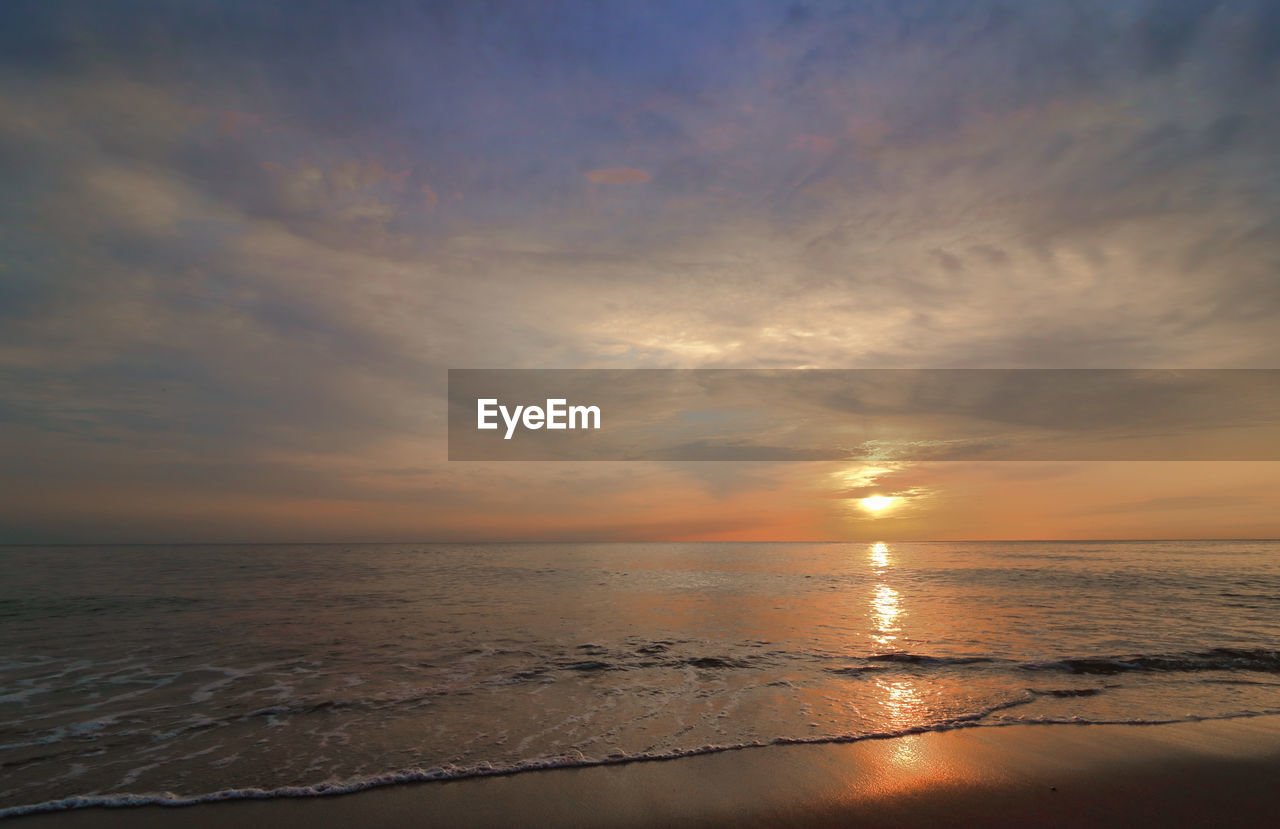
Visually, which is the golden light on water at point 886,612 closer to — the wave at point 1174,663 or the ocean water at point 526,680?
the ocean water at point 526,680

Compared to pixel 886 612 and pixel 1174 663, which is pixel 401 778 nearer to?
pixel 1174 663

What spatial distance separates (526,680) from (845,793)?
7579 mm

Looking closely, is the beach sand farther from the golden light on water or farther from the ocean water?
the golden light on water

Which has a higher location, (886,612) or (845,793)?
(845,793)

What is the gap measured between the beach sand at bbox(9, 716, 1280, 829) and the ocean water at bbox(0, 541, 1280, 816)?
471mm

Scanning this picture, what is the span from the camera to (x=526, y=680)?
1251cm

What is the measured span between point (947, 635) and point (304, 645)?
1891 cm

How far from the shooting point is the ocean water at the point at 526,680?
26.6ft

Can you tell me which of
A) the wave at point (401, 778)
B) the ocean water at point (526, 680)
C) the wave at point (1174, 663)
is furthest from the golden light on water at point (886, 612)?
the wave at point (401, 778)

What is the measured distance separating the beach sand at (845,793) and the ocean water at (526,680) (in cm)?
47

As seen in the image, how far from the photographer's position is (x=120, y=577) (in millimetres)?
40562

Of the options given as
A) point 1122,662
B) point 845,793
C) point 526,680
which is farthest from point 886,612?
point 845,793

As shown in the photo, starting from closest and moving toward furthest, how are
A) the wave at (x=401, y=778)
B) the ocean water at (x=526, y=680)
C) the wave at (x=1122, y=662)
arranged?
the wave at (x=401, y=778) < the ocean water at (x=526, y=680) < the wave at (x=1122, y=662)

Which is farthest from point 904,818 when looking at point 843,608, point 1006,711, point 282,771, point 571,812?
point 843,608
